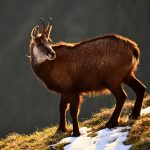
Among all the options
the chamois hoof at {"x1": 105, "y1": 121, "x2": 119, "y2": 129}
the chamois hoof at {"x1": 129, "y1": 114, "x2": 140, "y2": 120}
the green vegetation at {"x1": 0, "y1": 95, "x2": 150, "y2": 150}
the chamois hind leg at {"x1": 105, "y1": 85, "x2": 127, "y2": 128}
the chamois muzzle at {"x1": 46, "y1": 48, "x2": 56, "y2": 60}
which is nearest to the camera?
the green vegetation at {"x1": 0, "y1": 95, "x2": 150, "y2": 150}

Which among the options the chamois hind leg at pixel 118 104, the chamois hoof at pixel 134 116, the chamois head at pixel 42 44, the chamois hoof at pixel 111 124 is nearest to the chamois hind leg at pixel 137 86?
the chamois hoof at pixel 134 116

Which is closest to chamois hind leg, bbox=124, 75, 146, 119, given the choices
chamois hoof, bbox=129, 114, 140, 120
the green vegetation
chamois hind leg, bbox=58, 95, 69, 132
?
chamois hoof, bbox=129, 114, 140, 120

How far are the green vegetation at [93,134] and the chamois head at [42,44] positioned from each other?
2330 mm

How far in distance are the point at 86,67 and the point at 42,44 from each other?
1.64 m

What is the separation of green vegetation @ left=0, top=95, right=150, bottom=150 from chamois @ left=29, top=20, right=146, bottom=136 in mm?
584

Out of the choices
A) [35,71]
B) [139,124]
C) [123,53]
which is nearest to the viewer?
[139,124]

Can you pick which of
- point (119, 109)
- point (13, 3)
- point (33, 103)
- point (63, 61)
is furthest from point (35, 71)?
point (13, 3)

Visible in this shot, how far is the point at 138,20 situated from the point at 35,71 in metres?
136

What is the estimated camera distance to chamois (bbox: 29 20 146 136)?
60.3ft

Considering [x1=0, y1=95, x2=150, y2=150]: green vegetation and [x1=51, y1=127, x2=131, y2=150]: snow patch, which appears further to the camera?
[x1=51, y1=127, x2=131, y2=150]: snow patch

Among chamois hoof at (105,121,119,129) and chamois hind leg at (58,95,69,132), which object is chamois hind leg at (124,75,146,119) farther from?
chamois hind leg at (58,95,69,132)

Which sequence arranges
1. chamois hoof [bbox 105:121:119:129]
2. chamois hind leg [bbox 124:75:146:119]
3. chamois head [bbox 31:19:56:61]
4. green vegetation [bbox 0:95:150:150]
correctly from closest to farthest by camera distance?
green vegetation [bbox 0:95:150:150], chamois hoof [bbox 105:121:119:129], chamois hind leg [bbox 124:75:146:119], chamois head [bbox 31:19:56:61]

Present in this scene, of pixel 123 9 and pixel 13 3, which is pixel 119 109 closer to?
pixel 123 9

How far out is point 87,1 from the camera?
151250 mm
